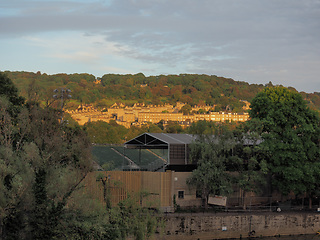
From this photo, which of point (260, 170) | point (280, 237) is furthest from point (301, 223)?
point (260, 170)

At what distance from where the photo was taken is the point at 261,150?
4491 cm

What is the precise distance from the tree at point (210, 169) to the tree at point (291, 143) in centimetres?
362

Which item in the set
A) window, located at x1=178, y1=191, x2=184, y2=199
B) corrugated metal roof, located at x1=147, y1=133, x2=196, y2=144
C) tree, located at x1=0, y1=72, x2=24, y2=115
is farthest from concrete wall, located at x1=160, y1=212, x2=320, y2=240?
tree, located at x1=0, y1=72, x2=24, y2=115

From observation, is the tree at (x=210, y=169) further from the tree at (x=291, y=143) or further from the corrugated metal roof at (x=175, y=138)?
the tree at (x=291, y=143)

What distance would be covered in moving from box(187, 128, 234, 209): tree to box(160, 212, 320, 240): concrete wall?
2384mm

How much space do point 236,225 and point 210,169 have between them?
4.65m

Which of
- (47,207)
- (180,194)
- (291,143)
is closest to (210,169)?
(180,194)

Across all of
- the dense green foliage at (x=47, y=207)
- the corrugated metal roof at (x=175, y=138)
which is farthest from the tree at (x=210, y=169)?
the dense green foliage at (x=47, y=207)

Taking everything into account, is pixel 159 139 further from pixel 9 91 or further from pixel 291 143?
pixel 9 91

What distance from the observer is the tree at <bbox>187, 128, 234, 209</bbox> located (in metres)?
42.7

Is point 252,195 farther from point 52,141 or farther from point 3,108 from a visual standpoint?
point 3,108

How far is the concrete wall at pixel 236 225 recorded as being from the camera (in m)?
39.2

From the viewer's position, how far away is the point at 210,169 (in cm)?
4266

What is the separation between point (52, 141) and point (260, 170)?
19.3m
